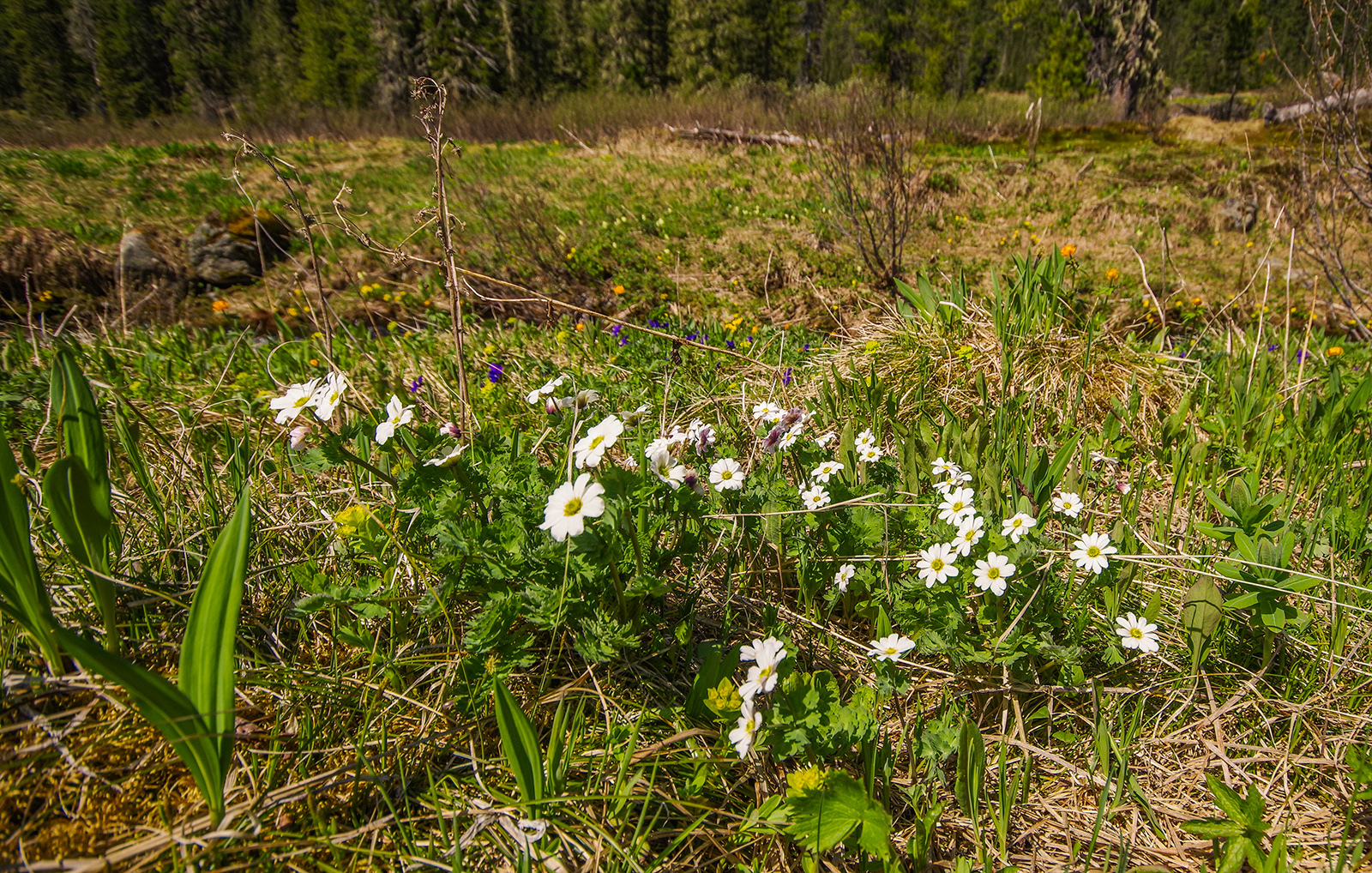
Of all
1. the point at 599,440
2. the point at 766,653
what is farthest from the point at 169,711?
the point at 766,653

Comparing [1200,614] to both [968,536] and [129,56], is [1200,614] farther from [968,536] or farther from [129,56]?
[129,56]

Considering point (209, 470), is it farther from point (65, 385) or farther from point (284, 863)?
point (284, 863)

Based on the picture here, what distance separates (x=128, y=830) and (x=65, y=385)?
2.81 ft

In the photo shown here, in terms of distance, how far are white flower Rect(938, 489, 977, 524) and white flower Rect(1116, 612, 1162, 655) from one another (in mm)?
389

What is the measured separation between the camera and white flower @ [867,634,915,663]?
4.14 feet

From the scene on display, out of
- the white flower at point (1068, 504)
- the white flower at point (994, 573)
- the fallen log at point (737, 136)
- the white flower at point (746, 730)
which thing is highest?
the fallen log at point (737, 136)

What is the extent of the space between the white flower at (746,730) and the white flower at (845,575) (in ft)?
1.52

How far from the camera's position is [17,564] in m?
1.02

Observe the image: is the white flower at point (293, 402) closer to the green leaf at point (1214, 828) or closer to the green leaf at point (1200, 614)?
the green leaf at point (1214, 828)

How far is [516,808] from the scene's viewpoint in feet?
3.52

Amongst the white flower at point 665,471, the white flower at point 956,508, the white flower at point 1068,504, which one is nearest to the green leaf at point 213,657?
the white flower at point 665,471

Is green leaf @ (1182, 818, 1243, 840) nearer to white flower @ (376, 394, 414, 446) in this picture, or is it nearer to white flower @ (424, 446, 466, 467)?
white flower @ (424, 446, 466, 467)

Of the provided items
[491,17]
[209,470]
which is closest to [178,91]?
[491,17]

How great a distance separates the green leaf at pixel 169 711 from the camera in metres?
0.80
